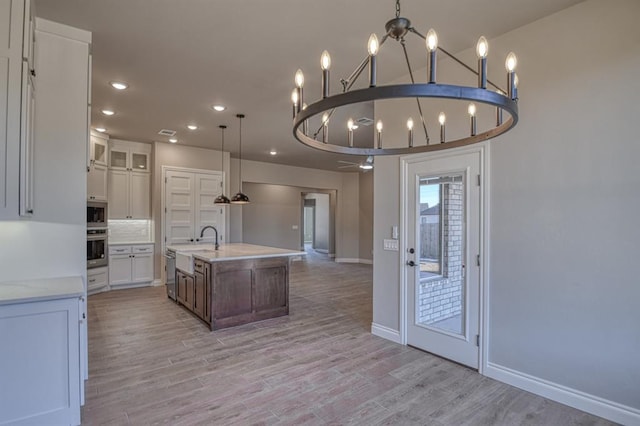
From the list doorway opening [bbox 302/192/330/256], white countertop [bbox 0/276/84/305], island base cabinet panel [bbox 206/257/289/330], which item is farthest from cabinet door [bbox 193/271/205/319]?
doorway opening [bbox 302/192/330/256]

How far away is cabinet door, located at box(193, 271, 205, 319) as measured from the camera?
436cm

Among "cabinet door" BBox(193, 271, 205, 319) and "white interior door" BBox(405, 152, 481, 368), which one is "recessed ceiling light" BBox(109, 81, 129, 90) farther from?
"white interior door" BBox(405, 152, 481, 368)

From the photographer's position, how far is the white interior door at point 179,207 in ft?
22.6

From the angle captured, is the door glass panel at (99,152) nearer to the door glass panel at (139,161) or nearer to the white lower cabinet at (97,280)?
the door glass panel at (139,161)

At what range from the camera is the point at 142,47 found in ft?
10.2

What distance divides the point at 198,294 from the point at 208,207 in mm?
3290

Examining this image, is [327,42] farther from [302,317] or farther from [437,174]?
[302,317]

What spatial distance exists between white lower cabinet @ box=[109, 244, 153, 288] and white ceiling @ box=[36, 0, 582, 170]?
2.96 meters

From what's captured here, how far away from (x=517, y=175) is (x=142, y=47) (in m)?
3.55

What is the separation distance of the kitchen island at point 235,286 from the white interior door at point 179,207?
224 cm

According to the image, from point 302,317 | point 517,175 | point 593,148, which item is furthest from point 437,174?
point 302,317

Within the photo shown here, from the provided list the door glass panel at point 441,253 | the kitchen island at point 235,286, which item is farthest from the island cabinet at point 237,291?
the door glass panel at point 441,253

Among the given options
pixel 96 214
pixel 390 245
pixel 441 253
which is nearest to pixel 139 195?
pixel 96 214

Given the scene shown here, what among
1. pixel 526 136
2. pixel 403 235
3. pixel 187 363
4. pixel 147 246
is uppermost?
pixel 526 136
